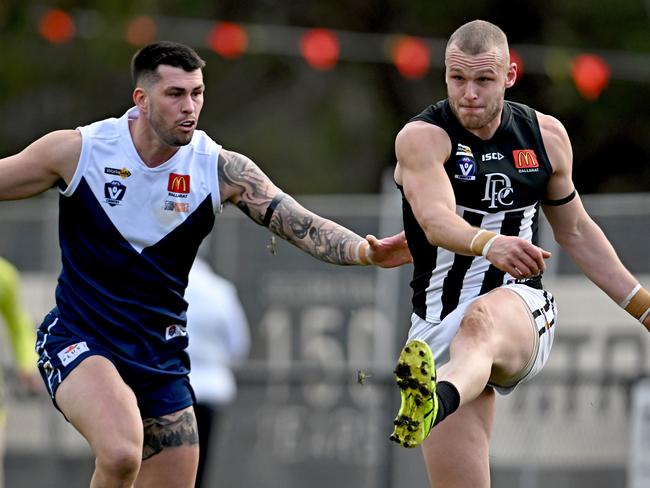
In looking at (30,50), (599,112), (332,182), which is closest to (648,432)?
(599,112)

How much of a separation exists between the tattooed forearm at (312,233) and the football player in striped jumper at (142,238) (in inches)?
1.9

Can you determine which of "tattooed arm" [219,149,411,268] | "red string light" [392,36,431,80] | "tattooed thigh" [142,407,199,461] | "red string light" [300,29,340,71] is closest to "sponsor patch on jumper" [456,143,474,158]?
"tattooed arm" [219,149,411,268]

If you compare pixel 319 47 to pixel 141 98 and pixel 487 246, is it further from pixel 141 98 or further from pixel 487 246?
pixel 487 246

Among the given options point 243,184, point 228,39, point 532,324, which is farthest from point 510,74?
point 228,39

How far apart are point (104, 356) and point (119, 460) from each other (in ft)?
1.98

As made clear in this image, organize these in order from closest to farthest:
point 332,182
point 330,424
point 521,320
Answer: point 521,320
point 330,424
point 332,182

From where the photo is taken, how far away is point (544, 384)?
39.8 ft

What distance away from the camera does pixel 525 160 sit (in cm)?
733

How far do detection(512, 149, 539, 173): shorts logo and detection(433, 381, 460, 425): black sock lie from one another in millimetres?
1179

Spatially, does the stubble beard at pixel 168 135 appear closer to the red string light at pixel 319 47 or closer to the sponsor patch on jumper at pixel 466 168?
the sponsor patch on jumper at pixel 466 168

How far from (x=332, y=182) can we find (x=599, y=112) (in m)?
5.71

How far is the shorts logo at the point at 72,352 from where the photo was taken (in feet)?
24.2

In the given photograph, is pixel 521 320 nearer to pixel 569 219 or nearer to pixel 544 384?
pixel 569 219

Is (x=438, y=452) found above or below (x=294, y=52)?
below
